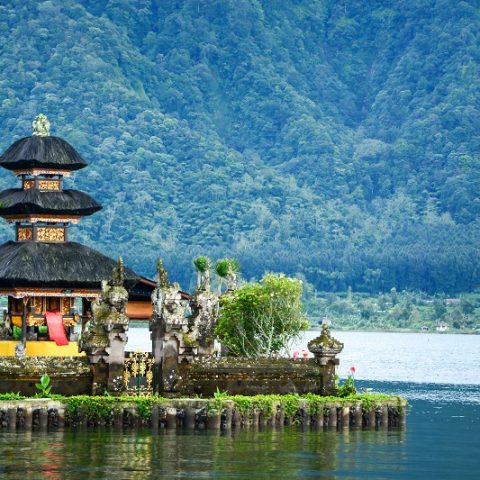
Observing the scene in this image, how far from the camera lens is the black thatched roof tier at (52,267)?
93312 millimetres

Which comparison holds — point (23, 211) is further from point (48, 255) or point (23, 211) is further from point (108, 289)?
point (108, 289)

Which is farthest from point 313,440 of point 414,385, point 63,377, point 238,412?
point 414,385

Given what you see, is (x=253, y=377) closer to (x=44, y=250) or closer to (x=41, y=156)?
(x=44, y=250)

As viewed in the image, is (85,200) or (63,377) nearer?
(63,377)

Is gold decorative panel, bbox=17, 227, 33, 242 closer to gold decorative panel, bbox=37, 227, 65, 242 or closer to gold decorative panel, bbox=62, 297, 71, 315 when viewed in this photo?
gold decorative panel, bbox=37, 227, 65, 242

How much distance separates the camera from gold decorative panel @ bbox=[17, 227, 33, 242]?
322 ft

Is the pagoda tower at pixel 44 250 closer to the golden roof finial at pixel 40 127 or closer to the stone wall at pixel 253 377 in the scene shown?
the golden roof finial at pixel 40 127

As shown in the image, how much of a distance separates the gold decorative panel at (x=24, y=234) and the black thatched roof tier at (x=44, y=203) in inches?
48.7

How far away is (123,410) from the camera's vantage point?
245 feet

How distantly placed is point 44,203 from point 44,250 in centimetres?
297

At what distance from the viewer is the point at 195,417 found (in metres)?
75.6

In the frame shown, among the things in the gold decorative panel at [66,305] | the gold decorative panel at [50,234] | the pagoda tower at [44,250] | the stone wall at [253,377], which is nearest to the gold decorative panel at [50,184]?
the pagoda tower at [44,250]

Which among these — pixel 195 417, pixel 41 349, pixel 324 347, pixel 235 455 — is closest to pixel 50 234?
pixel 41 349

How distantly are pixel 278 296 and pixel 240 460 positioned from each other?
3677 cm
